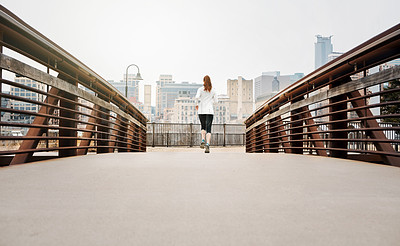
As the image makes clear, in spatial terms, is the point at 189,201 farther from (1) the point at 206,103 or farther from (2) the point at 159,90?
(2) the point at 159,90

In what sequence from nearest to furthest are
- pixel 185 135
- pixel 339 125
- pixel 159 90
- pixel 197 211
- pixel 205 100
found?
1. pixel 197 211
2. pixel 339 125
3. pixel 205 100
4. pixel 185 135
5. pixel 159 90

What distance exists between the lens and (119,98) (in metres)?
6.29

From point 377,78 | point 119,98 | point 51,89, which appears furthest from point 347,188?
point 119,98

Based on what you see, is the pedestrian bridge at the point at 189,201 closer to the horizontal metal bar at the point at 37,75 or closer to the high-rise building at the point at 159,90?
the horizontal metal bar at the point at 37,75

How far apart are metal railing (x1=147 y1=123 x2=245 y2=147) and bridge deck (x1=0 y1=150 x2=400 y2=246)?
48.5 ft

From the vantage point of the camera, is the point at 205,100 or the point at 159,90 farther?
the point at 159,90

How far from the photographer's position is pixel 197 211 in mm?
1369

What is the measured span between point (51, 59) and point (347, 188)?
3799mm

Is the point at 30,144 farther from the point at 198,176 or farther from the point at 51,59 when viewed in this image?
the point at 198,176

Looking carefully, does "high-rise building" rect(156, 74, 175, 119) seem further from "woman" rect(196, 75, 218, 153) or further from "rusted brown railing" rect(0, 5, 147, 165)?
"rusted brown railing" rect(0, 5, 147, 165)

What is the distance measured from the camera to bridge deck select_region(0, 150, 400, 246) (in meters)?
1.04

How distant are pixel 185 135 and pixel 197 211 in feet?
58.1

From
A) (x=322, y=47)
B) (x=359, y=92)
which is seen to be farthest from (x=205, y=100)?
(x=322, y=47)

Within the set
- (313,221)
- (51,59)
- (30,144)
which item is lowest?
(313,221)
